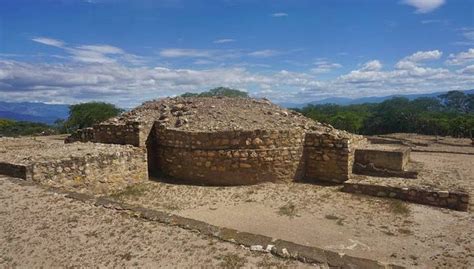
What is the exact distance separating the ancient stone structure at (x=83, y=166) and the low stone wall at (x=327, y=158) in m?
5.09

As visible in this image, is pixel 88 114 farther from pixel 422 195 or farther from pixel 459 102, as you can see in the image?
pixel 459 102

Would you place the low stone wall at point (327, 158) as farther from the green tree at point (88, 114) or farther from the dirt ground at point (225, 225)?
the green tree at point (88, 114)

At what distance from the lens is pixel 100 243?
471 cm

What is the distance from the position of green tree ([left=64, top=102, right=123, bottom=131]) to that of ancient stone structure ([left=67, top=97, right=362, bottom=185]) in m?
29.2

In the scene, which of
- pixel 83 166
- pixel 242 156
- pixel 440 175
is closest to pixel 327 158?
pixel 242 156

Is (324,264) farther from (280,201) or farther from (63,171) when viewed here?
(63,171)

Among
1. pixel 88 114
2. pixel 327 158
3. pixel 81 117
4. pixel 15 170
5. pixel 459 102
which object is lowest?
pixel 327 158

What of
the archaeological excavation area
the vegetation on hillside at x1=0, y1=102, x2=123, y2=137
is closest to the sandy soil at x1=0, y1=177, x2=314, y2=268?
the archaeological excavation area

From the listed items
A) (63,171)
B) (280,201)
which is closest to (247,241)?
(280,201)

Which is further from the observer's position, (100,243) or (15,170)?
(15,170)

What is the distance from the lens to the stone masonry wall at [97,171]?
8.26 metres

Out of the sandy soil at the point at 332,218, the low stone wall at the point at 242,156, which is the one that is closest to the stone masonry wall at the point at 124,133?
the low stone wall at the point at 242,156

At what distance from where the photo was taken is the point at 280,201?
9.02m

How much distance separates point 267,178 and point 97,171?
15.6ft
